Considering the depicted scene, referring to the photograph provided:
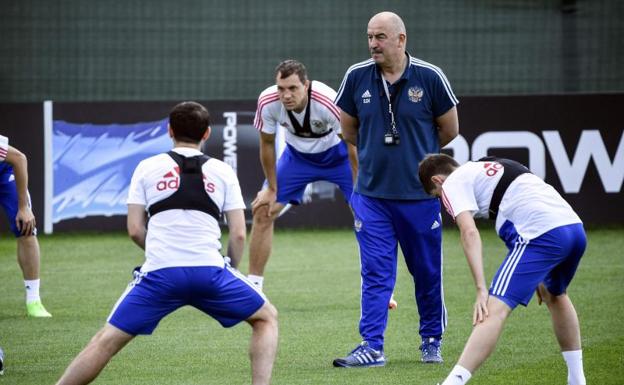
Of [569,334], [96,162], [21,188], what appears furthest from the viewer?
[96,162]

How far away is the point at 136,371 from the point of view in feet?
24.9

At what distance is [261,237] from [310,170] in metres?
0.74

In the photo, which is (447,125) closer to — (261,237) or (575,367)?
(575,367)

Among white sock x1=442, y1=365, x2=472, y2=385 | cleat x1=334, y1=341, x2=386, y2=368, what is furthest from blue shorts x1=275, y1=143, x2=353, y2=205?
white sock x1=442, y1=365, x2=472, y2=385

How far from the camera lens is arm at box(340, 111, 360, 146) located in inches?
314

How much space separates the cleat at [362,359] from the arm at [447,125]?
1.51 metres

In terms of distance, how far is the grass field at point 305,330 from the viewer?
7.42 metres

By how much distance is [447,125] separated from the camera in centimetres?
785

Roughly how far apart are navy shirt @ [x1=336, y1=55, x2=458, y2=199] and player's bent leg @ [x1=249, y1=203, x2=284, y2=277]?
8.19 ft

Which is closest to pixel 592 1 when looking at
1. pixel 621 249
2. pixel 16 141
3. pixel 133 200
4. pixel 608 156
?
pixel 608 156

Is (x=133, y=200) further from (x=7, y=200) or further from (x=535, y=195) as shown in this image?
(x=7, y=200)

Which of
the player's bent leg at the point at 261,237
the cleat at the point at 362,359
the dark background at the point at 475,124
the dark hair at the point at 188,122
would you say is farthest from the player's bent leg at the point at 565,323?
the dark background at the point at 475,124

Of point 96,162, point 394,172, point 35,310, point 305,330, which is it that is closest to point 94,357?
point 394,172

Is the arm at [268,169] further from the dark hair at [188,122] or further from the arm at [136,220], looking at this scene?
the arm at [136,220]
